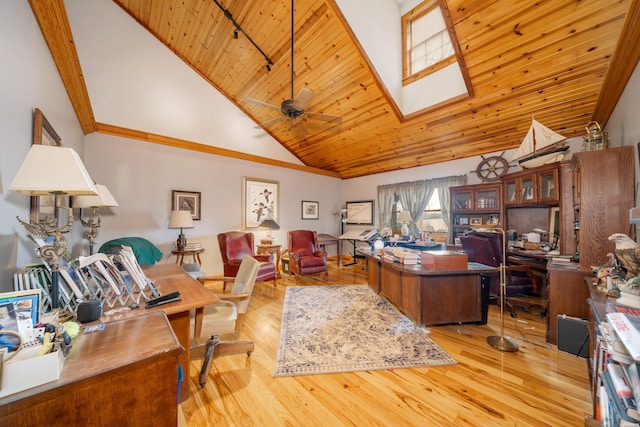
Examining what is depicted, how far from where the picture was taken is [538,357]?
2.06 m

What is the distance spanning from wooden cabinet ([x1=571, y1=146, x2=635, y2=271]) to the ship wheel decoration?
2.17 meters

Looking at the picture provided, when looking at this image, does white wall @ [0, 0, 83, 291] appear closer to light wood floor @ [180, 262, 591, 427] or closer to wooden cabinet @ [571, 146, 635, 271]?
light wood floor @ [180, 262, 591, 427]

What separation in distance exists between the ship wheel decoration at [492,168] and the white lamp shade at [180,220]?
17.3ft

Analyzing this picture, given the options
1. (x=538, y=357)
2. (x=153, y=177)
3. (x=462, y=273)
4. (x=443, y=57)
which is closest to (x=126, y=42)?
(x=153, y=177)

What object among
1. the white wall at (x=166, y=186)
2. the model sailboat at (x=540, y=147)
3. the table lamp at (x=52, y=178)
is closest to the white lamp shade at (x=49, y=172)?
the table lamp at (x=52, y=178)

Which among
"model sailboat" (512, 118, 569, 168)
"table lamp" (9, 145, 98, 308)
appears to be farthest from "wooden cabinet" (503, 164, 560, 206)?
"table lamp" (9, 145, 98, 308)

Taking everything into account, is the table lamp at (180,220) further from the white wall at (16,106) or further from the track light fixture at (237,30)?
the track light fixture at (237,30)

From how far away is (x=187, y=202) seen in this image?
4.44 m

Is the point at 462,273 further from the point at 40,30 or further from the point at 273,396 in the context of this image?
the point at 40,30

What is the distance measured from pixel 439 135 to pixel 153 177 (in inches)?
205

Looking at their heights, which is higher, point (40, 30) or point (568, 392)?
point (40, 30)

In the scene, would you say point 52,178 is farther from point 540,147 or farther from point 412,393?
point 540,147

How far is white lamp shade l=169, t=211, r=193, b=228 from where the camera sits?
12.5 ft

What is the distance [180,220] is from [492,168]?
18.1 feet
